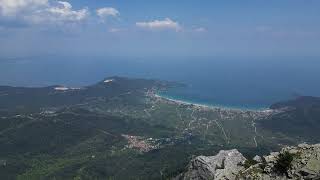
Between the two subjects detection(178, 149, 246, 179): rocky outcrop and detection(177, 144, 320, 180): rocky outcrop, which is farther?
detection(178, 149, 246, 179): rocky outcrop

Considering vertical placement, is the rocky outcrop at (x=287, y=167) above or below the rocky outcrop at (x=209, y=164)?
above

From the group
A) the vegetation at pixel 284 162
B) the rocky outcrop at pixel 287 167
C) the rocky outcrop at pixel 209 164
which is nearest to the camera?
the rocky outcrop at pixel 287 167

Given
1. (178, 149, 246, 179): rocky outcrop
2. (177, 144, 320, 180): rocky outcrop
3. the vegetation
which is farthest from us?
(178, 149, 246, 179): rocky outcrop

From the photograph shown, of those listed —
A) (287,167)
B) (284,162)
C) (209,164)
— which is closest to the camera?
(287,167)

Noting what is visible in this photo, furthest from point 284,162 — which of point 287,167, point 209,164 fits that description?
point 209,164

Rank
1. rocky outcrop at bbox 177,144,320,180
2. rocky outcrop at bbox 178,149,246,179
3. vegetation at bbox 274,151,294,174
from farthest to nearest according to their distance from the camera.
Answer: rocky outcrop at bbox 178,149,246,179
vegetation at bbox 274,151,294,174
rocky outcrop at bbox 177,144,320,180

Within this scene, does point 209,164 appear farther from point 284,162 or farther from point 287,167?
point 287,167

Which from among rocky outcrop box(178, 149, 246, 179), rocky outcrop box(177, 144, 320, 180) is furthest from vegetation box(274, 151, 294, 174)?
rocky outcrop box(178, 149, 246, 179)

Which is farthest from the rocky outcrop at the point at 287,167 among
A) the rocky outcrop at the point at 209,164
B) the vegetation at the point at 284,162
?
the rocky outcrop at the point at 209,164

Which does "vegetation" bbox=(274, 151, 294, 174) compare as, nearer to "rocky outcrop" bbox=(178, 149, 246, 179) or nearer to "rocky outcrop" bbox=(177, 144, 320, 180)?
"rocky outcrop" bbox=(177, 144, 320, 180)

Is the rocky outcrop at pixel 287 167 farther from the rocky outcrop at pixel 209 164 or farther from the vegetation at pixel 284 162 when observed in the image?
the rocky outcrop at pixel 209 164

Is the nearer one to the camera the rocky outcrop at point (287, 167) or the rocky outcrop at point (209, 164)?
the rocky outcrop at point (287, 167)

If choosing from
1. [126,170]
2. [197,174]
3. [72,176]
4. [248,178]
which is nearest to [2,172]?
Result: [72,176]
